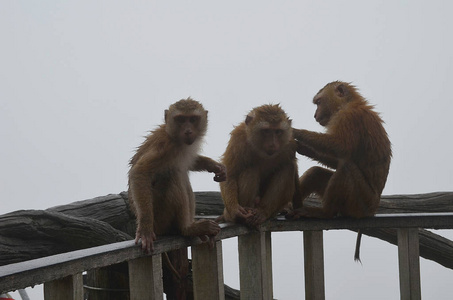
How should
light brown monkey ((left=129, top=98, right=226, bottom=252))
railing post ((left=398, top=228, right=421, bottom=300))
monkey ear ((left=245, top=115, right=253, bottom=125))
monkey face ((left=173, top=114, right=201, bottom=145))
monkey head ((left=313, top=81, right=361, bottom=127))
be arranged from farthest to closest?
monkey head ((left=313, top=81, right=361, bottom=127)), monkey ear ((left=245, top=115, right=253, bottom=125)), railing post ((left=398, top=228, right=421, bottom=300)), monkey face ((left=173, top=114, right=201, bottom=145)), light brown monkey ((left=129, top=98, right=226, bottom=252))

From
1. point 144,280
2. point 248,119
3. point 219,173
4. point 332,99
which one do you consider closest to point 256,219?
point 219,173

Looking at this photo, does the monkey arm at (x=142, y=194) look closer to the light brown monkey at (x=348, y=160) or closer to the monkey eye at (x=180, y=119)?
the monkey eye at (x=180, y=119)

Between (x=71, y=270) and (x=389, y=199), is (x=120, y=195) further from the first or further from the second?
(x=71, y=270)

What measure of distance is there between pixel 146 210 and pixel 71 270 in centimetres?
107

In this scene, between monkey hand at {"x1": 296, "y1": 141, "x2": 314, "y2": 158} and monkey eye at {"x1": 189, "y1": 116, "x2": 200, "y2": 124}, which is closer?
monkey eye at {"x1": 189, "y1": 116, "x2": 200, "y2": 124}

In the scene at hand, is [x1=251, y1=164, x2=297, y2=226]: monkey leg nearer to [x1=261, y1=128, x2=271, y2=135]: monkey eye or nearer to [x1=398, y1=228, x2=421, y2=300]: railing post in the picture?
[x1=261, y1=128, x2=271, y2=135]: monkey eye

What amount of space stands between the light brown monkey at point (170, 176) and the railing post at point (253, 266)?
0.40 metres

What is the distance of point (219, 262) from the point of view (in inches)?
114

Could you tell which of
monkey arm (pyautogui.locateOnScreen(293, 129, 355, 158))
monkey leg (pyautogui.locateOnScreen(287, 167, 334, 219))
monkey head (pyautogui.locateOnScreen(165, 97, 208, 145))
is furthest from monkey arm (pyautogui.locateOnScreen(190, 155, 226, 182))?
monkey leg (pyautogui.locateOnScreen(287, 167, 334, 219))

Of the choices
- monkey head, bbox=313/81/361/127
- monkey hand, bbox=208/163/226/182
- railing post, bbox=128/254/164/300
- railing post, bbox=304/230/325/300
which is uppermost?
monkey head, bbox=313/81/361/127

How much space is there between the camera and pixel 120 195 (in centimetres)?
498

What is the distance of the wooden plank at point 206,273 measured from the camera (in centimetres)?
281

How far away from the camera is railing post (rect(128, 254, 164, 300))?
7.38 feet

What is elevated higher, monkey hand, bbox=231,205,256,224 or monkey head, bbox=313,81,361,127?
monkey head, bbox=313,81,361,127
